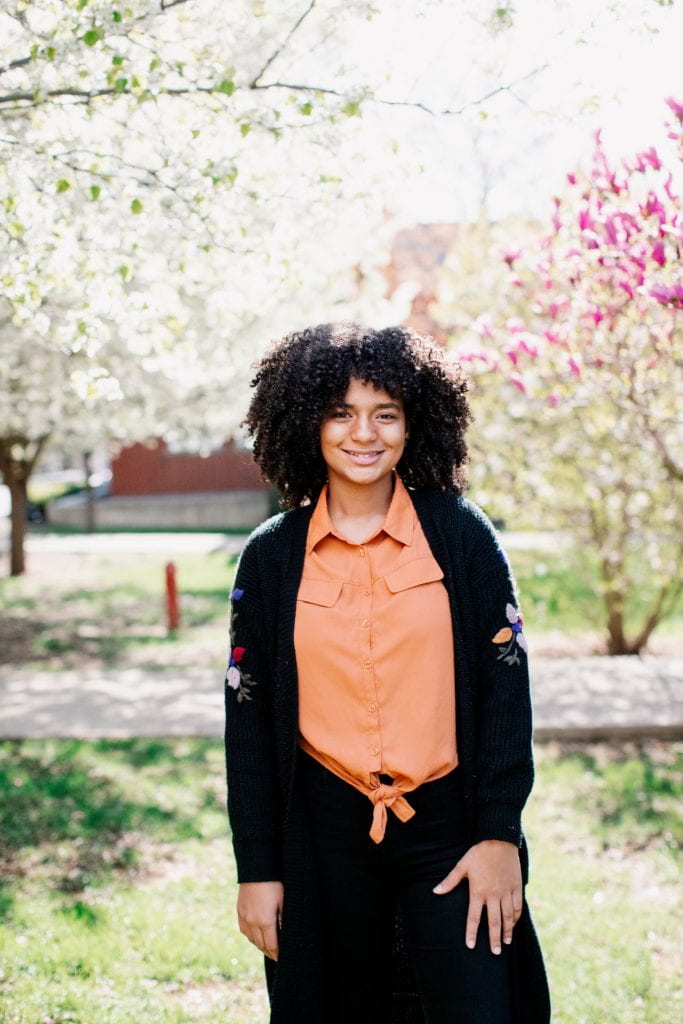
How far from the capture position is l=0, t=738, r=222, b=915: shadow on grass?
4.80 m

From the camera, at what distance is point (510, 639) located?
2.29 m

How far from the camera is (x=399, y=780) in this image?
2.29m

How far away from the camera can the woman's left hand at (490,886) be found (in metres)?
2.19

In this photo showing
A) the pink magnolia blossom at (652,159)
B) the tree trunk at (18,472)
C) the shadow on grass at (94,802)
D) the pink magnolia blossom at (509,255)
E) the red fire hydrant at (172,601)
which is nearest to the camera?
the pink magnolia blossom at (652,159)

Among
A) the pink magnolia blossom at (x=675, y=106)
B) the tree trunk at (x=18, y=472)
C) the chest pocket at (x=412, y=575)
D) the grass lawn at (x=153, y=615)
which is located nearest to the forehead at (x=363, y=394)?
the chest pocket at (x=412, y=575)

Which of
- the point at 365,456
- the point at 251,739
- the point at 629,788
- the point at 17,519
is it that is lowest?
the point at 629,788

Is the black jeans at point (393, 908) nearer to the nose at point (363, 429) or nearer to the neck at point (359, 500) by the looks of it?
the neck at point (359, 500)

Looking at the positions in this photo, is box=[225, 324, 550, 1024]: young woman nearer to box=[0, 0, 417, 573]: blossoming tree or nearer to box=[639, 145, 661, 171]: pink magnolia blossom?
box=[639, 145, 661, 171]: pink magnolia blossom

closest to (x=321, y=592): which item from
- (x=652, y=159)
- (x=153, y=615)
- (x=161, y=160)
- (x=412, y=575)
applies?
(x=412, y=575)

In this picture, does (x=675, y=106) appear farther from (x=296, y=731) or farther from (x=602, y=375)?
(x=296, y=731)

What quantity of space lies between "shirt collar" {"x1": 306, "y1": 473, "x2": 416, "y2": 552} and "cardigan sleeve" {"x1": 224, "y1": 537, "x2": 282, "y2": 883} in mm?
166

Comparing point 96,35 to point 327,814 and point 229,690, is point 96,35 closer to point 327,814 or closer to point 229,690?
point 229,690

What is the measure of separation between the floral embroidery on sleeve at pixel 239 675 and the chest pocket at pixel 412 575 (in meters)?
0.39

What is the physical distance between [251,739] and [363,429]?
80cm
